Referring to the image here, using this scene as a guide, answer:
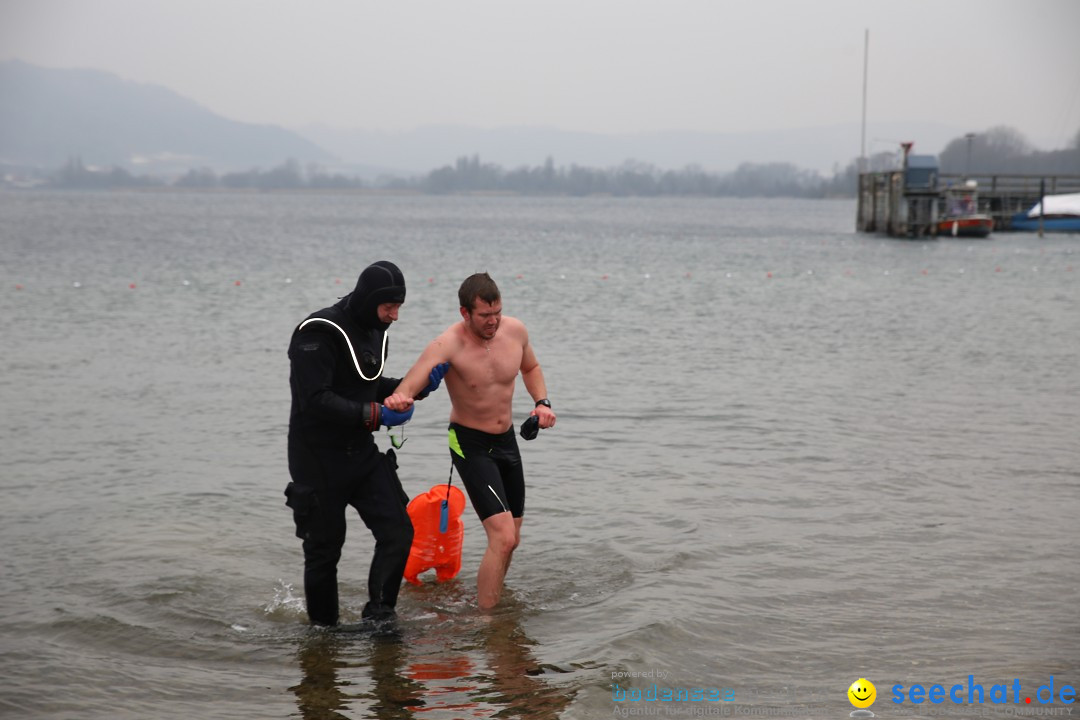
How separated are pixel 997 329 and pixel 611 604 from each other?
17.3 m

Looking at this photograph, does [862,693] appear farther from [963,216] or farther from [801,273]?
[963,216]

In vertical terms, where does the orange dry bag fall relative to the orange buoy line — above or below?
below

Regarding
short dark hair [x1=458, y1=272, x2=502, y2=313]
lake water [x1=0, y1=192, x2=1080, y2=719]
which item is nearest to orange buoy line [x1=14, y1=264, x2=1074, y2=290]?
lake water [x1=0, y1=192, x2=1080, y2=719]

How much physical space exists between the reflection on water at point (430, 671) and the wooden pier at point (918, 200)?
55435 mm

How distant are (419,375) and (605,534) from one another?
124 inches

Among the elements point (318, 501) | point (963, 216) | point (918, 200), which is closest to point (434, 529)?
point (318, 501)

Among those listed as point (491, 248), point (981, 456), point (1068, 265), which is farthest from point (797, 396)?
point (491, 248)

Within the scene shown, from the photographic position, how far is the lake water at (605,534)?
596 cm

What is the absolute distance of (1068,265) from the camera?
1599 inches

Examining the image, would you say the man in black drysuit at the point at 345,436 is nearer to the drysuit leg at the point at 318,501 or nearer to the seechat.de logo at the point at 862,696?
the drysuit leg at the point at 318,501

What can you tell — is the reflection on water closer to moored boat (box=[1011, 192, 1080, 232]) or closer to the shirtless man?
the shirtless man

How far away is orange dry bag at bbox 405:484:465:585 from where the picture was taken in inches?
292

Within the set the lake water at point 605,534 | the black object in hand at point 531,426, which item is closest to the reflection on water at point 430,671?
the lake water at point 605,534

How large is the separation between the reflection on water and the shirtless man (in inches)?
14.7
